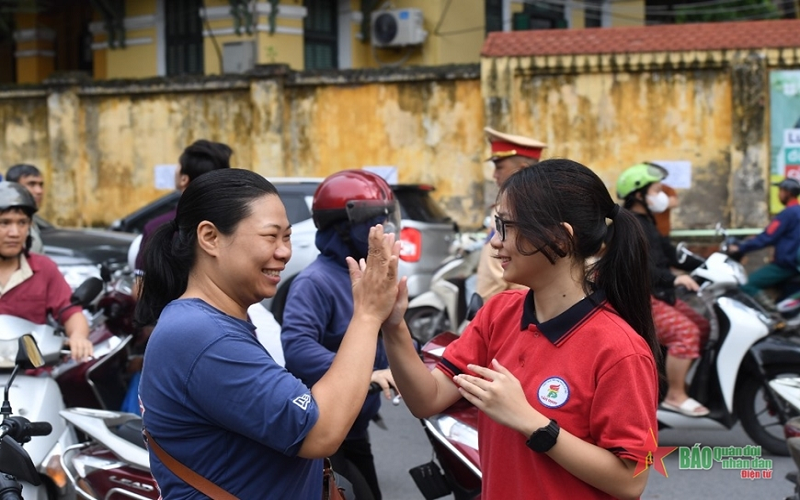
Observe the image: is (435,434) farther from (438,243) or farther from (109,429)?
(438,243)

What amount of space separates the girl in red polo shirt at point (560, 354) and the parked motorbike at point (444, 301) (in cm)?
635

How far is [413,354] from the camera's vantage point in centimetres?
256

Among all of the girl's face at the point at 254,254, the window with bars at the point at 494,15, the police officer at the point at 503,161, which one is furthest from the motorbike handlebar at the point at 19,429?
the window with bars at the point at 494,15

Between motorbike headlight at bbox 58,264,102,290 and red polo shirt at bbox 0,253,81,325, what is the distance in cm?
385

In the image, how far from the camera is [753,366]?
245 inches

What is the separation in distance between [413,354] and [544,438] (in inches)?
19.2

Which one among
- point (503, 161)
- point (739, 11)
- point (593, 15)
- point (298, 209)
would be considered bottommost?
point (298, 209)

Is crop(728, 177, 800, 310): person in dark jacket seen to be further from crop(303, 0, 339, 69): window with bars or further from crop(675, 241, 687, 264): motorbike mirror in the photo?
crop(303, 0, 339, 69): window with bars

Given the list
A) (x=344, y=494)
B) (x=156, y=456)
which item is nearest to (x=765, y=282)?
(x=344, y=494)

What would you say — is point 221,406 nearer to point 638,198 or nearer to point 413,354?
point 413,354

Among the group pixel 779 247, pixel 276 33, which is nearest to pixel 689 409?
pixel 779 247

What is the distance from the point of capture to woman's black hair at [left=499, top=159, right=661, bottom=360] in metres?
2.37

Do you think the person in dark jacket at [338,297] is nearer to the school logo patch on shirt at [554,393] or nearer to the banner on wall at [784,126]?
the school logo patch on shirt at [554,393]

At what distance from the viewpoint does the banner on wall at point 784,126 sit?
42.4ft
